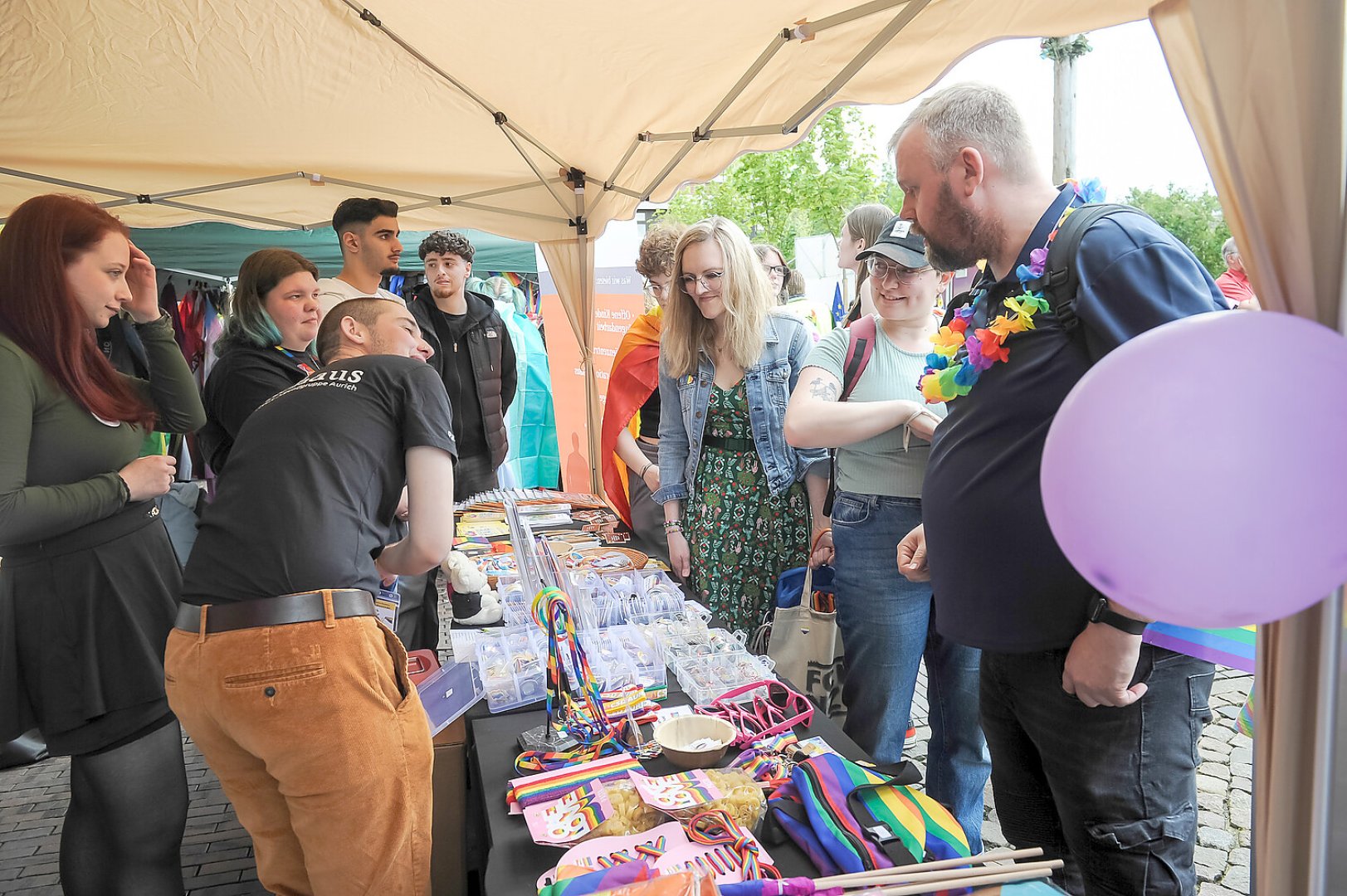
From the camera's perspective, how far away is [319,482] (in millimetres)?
1438

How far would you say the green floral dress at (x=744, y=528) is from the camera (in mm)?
2473

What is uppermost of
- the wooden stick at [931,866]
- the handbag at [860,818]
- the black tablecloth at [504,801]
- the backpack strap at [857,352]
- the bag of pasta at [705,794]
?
the backpack strap at [857,352]

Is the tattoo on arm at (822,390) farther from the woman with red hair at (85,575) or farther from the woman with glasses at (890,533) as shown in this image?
the woman with red hair at (85,575)

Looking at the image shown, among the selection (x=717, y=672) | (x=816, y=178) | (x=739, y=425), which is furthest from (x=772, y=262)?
(x=816, y=178)

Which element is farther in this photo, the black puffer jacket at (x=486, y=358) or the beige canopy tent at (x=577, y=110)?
the black puffer jacket at (x=486, y=358)

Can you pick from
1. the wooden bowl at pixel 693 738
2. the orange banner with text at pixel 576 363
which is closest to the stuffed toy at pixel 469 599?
the wooden bowl at pixel 693 738

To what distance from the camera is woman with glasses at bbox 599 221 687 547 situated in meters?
3.12

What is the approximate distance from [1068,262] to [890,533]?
0.98 meters

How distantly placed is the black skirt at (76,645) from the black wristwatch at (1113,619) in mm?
1936

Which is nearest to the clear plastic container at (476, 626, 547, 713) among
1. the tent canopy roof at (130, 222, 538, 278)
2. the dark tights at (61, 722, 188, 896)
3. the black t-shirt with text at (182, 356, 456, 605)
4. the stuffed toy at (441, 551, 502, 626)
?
the stuffed toy at (441, 551, 502, 626)

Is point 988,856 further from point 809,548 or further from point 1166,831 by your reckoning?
point 809,548

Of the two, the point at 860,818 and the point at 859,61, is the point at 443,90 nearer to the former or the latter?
the point at 859,61

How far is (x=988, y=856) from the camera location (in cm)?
105

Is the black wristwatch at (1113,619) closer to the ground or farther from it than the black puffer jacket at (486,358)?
closer to the ground
